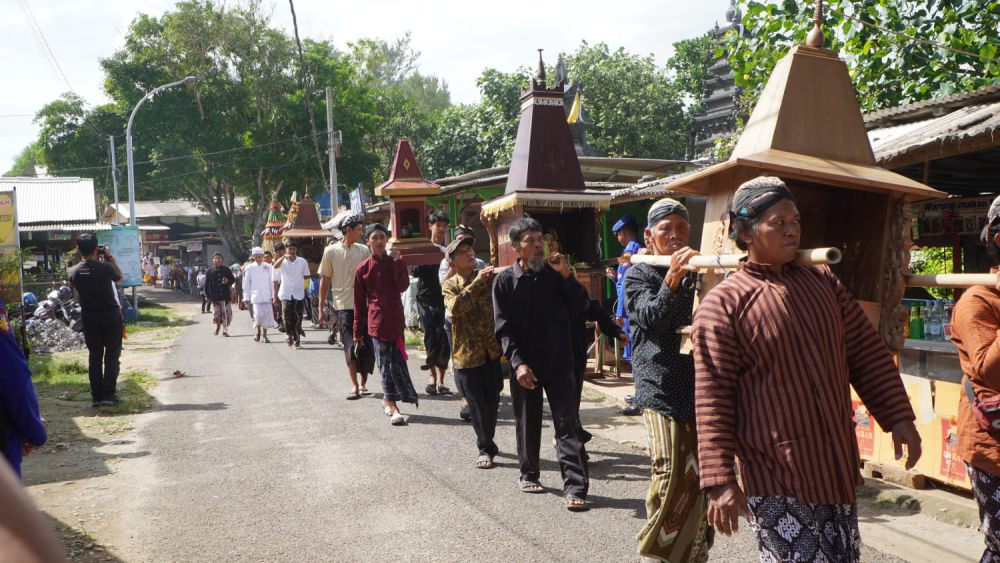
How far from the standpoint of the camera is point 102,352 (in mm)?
10047

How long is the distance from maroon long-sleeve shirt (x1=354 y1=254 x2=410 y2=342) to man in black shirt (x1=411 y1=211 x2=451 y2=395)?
968 millimetres

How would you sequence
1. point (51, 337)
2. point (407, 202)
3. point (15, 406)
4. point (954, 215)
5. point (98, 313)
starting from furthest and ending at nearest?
point (51, 337) → point (407, 202) → point (98, 313) → point (954, 215) → point (15, 406)

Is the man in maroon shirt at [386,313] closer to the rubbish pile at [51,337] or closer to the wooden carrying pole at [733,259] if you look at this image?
the wooden carrying pole at [733,259]

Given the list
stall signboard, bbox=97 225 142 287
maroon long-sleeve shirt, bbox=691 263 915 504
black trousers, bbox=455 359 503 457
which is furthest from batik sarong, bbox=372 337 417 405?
Result: stall signboard, bbox=97 225 142 287

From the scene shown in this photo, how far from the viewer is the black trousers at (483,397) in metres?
6.77

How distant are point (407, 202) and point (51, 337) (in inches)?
385

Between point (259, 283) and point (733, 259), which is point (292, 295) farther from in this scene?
point (733, 259)

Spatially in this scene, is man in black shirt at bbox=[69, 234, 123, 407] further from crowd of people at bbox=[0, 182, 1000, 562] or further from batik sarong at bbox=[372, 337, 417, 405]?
crowd of people at bbox=[0, 182, 1000, 562]

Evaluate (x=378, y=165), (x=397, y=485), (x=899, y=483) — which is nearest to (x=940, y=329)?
(x=899, y=483)

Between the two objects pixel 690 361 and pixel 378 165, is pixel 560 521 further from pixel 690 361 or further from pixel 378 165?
pixel 378 165

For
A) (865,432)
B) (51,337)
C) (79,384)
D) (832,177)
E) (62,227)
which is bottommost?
(79,384)

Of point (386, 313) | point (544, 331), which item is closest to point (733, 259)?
point (544, 331)

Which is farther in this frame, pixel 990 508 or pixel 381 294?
pixel 381 294

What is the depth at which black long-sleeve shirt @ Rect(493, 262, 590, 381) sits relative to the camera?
5.66 meters
